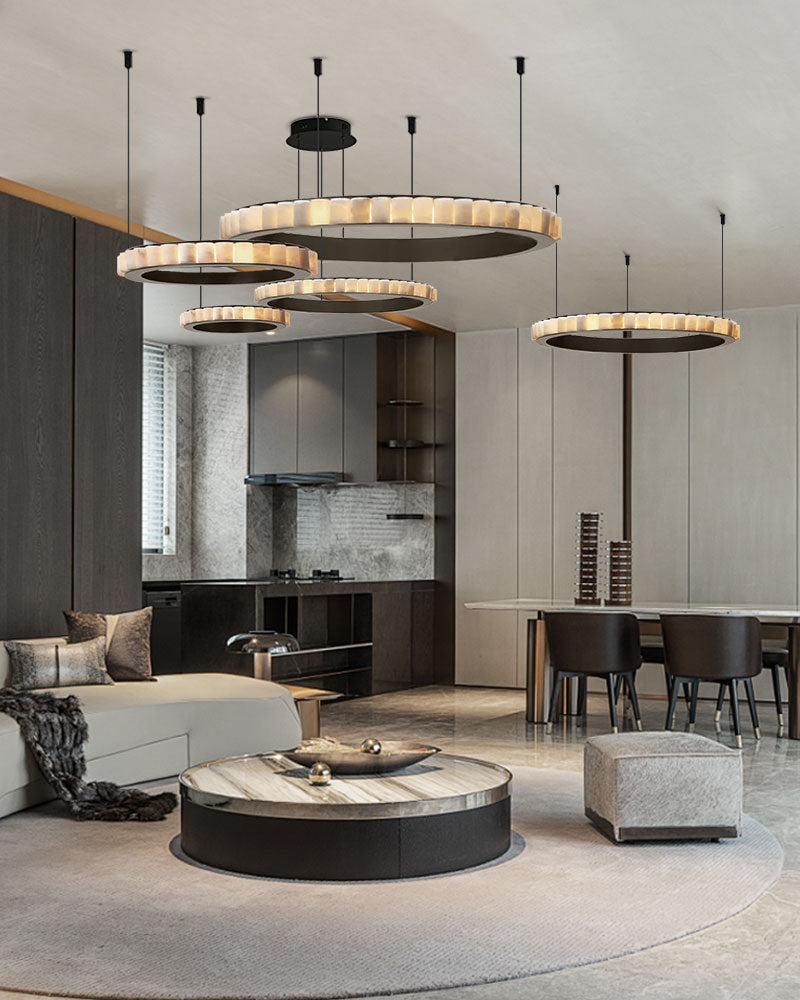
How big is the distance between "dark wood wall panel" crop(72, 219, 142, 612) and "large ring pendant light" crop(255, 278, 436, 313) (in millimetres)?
961

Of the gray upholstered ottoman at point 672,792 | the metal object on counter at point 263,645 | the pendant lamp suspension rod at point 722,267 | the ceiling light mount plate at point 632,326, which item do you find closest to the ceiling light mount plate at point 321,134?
the ceiling light mount plate at point 632,326

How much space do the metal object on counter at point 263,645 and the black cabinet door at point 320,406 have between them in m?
3.98

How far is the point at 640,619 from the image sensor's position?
8.70m

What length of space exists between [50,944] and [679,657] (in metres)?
4.90

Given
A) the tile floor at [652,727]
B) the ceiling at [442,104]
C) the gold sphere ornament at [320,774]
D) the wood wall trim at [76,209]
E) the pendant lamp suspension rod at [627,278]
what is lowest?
the tile floor at [652,727]

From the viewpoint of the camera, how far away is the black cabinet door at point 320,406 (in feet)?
36.2

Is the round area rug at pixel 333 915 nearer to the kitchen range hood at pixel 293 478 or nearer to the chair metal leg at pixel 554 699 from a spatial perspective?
the chair metal leg at pixel 554 699

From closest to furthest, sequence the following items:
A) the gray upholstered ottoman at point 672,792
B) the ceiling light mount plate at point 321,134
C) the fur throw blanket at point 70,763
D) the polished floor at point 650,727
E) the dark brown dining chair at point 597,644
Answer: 1. the polished floor at point 650,727
2. the gray upholstered ottoman at point 672,792
3. the fur throw blanket at point 70,763
4. the ceiling light mount plate at point 321,134
5. the dark brown dining chair at point 597,644

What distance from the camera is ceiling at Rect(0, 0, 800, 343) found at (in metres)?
4.54

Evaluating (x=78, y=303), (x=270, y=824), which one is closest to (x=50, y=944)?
(x=270, y=824)

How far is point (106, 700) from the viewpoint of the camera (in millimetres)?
5770

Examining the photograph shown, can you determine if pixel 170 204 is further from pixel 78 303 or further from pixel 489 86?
pixel 489 86

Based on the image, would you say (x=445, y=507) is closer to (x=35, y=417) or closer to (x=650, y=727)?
(x=650, y=727)

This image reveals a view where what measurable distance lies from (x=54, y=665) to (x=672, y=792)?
3009 millimetres
